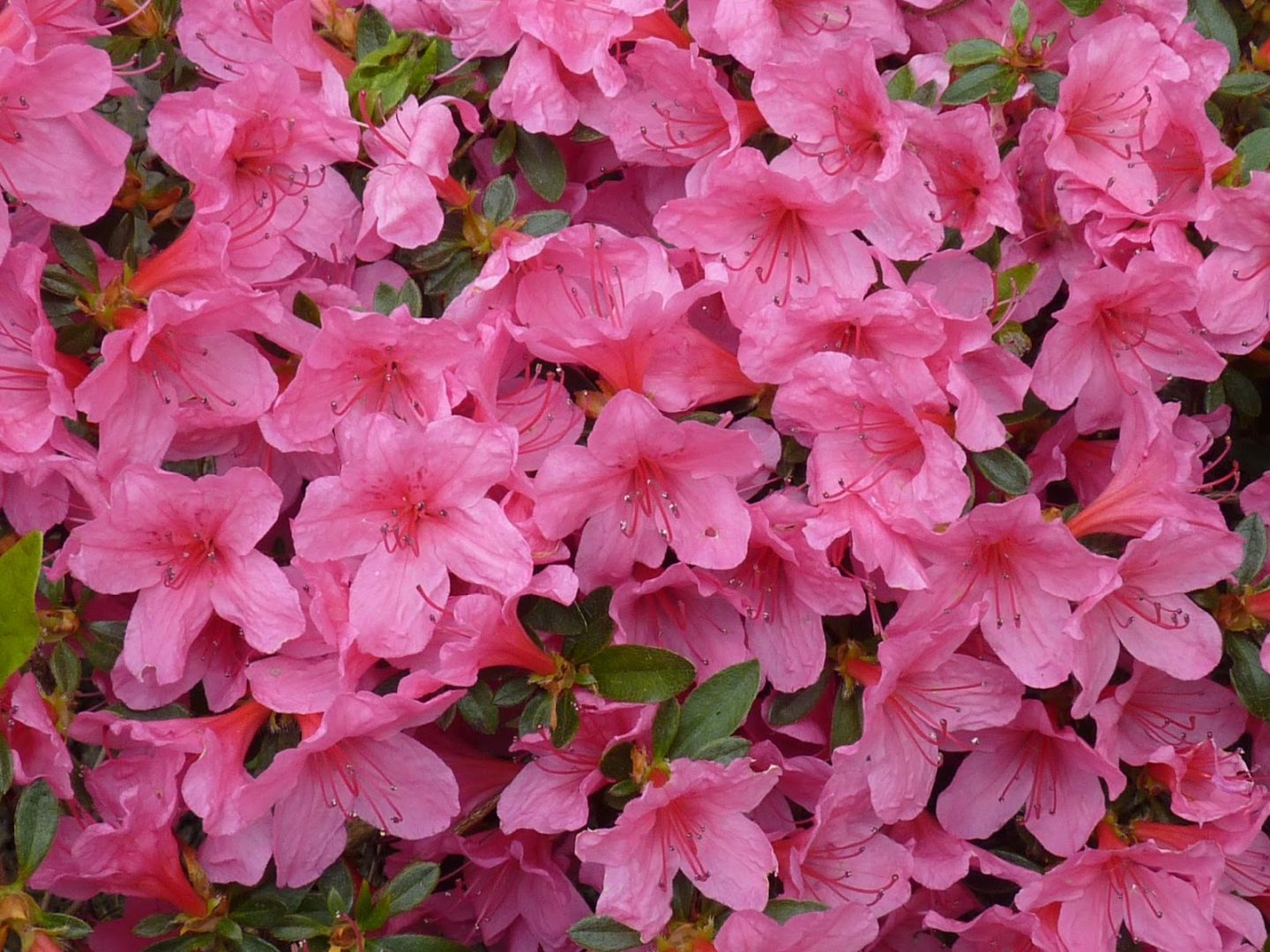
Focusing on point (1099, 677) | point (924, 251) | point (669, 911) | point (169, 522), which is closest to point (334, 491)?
point (169, 522)

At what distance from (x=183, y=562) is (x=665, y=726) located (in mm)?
565

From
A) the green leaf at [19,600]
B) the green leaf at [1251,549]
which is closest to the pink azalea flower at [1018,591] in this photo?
the green leaf at [1251,549]

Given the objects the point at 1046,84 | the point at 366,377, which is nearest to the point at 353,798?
the point at 366,377

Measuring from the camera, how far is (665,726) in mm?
1515

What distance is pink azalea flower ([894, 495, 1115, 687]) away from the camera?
1534 mm

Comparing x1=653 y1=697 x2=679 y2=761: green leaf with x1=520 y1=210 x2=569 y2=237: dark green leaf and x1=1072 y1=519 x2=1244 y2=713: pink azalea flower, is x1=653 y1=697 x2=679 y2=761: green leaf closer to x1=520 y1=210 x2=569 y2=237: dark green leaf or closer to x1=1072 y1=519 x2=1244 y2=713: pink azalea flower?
x1=1072 y1=519 x2=1244 y2=713: pink azalea flower

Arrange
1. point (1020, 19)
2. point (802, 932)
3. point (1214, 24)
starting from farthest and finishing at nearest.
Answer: point (1214, 24), point (1020, 19), point (802, 932)

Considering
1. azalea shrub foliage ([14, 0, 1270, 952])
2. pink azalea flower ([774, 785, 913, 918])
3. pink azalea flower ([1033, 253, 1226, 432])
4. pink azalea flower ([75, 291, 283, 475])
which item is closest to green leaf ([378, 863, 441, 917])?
azalea shrub foliage ([14, 0, 1270, 952])

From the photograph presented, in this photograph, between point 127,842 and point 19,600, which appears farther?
point 127,842

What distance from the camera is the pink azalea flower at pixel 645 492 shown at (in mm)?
1449

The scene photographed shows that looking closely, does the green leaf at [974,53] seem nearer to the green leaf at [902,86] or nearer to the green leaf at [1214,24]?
the green leaf at [902,86]

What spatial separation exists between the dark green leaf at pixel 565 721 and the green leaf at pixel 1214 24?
1.15 m

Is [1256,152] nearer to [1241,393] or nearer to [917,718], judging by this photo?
[1241,393]

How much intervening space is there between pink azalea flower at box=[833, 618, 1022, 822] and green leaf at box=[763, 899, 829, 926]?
0.14m
